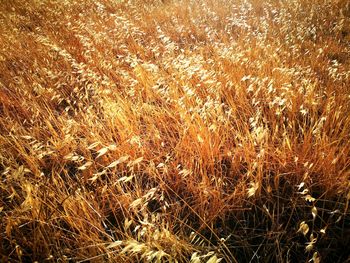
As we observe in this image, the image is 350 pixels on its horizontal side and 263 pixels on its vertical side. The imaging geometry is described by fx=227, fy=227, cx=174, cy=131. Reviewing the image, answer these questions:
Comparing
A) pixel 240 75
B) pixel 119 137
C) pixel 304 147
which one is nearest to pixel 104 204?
pixel 119 137

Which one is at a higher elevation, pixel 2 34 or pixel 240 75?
pixel 2 34

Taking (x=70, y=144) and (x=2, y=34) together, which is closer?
(x=70, y=144)

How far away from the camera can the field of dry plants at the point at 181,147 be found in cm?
106

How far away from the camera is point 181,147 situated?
148cm

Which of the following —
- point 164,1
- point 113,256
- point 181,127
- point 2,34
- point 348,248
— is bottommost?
point 348,248

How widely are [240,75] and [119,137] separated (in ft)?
4.00

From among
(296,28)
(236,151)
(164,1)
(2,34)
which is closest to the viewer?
(236,151)

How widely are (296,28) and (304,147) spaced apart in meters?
2.34

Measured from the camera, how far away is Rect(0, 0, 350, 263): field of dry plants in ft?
3.48

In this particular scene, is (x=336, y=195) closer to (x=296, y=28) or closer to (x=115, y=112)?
(x=115, y=112)

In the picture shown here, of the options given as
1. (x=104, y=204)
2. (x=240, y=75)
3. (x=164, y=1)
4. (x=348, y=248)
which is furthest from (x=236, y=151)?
(x=164, y=1)

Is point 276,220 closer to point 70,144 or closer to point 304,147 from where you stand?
point 304,147

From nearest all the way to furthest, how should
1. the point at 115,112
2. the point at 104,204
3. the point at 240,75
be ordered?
Answer: the point at 104,204, the point at 115,112, the point at 240,75

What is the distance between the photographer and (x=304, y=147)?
1.28 metres
